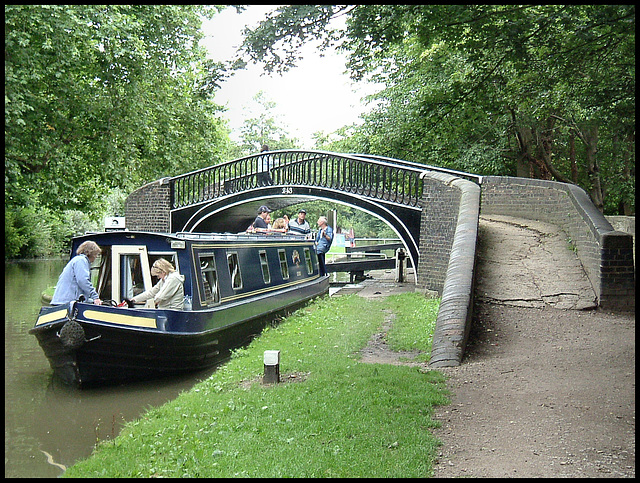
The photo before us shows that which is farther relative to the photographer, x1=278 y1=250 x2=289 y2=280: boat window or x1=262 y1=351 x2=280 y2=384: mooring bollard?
x1=278 y1=250 x2=289 y2=280: boat window

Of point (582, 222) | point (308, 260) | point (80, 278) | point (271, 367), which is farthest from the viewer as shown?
point (308, 260)

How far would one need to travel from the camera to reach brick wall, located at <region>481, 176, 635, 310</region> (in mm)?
8719

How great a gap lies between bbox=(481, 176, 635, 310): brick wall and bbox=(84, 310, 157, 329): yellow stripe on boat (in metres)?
5.73

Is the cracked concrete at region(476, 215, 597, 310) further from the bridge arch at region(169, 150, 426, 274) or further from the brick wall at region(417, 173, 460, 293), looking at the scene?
the bridge arch at region(169, 150, 426, 274)

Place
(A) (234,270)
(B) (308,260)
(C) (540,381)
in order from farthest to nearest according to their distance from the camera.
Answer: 1. (B) (308,260)
2. (A) (234,270)
3. (C) (540,381)

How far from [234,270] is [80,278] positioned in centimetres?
315

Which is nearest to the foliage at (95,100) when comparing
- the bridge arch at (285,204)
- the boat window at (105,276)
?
the bridge arch at (285,204)

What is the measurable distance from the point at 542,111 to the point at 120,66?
10.6 m

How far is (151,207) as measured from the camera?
66.6 feet

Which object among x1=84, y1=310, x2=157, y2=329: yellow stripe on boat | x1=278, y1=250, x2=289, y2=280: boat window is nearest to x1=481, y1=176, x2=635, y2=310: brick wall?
x1=278, y1=250, x2=289, y2=280: boat window

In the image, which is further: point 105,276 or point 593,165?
point 593,165

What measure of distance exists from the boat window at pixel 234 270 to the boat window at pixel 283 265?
228cm

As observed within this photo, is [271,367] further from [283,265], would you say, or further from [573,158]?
[573,158]

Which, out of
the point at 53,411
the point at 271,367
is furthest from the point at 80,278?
the point at 271,367
